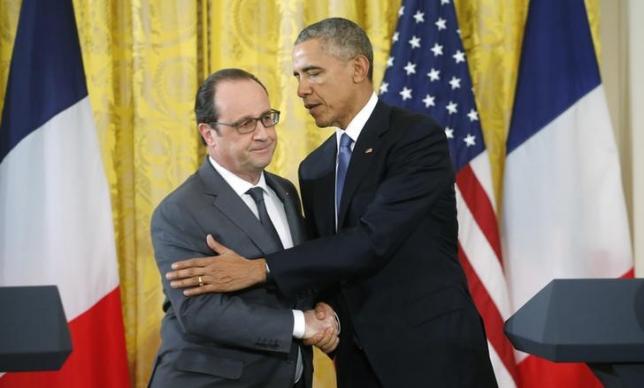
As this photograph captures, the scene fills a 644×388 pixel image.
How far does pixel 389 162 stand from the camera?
9.06ft

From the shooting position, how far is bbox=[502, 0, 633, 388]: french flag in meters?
4.02

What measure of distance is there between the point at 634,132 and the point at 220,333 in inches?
105

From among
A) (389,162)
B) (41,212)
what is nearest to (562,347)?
(389,162)

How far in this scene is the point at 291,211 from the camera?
2.80 m

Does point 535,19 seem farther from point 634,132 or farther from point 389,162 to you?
point 389,162

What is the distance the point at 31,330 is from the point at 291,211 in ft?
4.16

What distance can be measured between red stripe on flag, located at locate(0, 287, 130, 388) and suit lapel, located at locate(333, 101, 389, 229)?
1.59m

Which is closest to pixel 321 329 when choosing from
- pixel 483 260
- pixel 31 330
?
pixel 31 330

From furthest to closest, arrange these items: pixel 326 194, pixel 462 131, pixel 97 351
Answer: pixel 462 131, pixel 97 351, pixel 326 194

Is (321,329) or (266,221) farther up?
(266,221)

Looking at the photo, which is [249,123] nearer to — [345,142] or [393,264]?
[345,142]

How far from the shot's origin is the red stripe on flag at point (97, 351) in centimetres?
383

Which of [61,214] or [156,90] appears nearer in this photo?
[61,214]

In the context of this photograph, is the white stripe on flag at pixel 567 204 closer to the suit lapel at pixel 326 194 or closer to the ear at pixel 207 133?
the suit lapel at pixel 326 194
